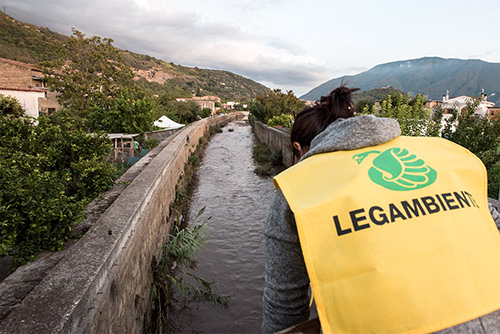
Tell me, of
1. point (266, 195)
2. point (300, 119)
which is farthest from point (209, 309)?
point (266, 195)

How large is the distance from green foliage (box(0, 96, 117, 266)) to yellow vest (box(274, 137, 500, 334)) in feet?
9.03

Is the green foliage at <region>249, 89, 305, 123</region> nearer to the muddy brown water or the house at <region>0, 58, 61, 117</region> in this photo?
the muddy brown water

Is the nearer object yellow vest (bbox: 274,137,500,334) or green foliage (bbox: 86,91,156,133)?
yellow vest (bbox: 274,137,500,334)

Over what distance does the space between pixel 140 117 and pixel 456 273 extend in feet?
51.0

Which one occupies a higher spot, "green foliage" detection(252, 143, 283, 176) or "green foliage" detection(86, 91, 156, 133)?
"green foliage" detection(86, 91, 156, 133)

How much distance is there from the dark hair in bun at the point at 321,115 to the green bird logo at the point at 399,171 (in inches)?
15.4

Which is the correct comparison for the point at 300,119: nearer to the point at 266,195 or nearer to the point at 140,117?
the point at 266,195

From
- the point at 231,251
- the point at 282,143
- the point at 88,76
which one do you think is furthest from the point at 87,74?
the point at 231,251

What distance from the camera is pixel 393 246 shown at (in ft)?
3.13

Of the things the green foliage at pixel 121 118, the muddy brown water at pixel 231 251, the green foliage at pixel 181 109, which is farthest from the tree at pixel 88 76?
the muddy brown water at pixel 231 251

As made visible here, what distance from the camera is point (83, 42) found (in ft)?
78.2

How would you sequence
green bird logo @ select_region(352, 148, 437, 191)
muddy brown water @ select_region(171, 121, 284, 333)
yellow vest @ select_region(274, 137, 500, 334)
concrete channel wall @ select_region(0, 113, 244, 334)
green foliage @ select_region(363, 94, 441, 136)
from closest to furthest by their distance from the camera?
yellow vest @ select_region(274, 137, 500, 334), green bird logo @ select_region(352, 148, 437, 191), concrete channel wall @ select_region(0, 113, 244, 334), muddy brown water @ select_region(171, 121, 284, 333), green foliage @ select_region(363, 94, 441, 136)

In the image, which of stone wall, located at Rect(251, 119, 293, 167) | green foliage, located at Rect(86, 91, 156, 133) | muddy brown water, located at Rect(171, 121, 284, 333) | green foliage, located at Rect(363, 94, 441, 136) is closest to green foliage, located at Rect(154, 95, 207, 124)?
stone wall, located at Rect(251, 119, 293, 167)

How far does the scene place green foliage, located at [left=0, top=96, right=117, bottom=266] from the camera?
3.02 meters
